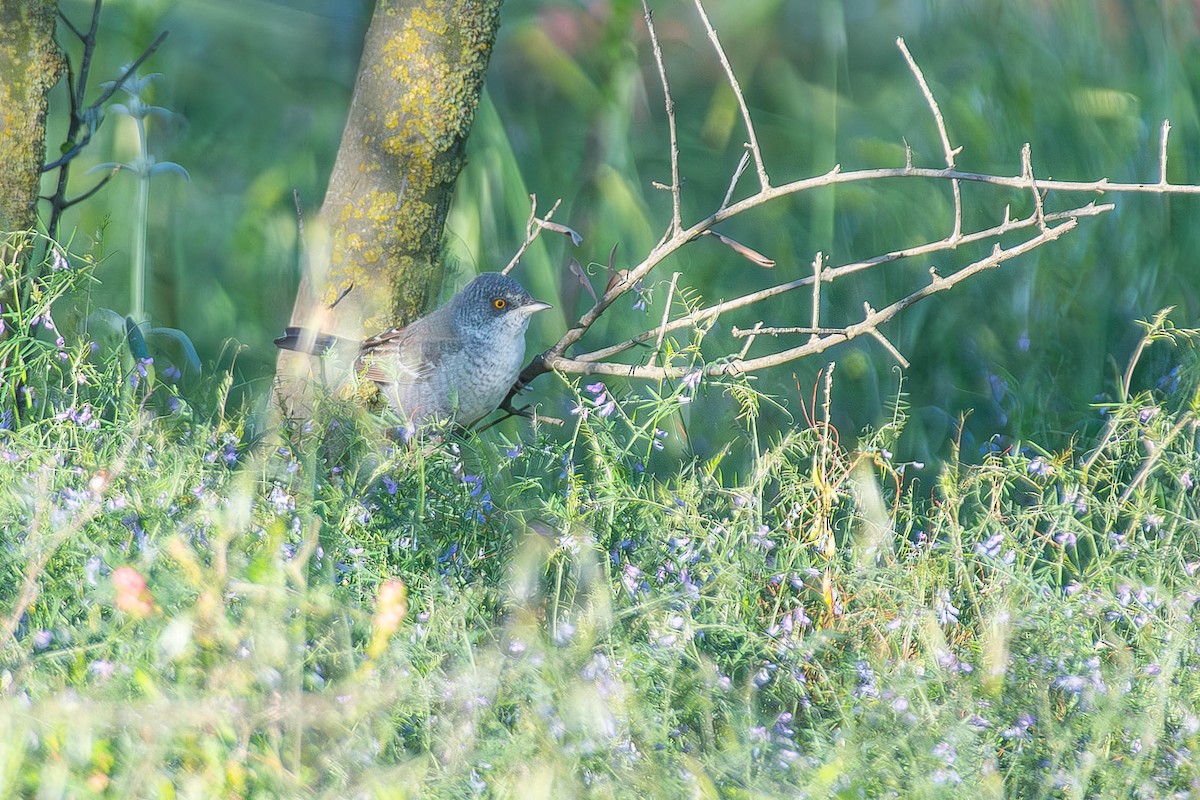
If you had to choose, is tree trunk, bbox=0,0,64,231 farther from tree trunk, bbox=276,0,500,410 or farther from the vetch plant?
tree trunk, bbox=276,0,500,410

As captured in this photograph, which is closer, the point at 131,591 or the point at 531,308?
the point at 131,591

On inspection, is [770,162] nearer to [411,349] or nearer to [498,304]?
[498,304]

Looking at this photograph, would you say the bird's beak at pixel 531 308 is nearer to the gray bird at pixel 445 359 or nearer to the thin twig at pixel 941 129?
the gray bird at pixel 445 359

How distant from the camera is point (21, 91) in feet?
7.70

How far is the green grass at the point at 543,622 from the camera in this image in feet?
4.11

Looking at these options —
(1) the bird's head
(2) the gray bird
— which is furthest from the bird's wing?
(1) the bird's head

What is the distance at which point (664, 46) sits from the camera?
3670mm

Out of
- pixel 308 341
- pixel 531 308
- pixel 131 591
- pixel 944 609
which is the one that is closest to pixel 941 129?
pixel 944 609

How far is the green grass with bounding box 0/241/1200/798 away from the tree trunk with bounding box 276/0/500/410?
1.06 ft

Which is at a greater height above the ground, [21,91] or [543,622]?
[21,91]

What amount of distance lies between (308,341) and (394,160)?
Answer: 404 millimetres

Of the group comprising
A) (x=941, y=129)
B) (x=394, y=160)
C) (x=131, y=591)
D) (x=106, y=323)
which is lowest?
(x=106, y=323)

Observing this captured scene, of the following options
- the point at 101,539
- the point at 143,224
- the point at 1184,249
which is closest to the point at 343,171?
the point at 143,224

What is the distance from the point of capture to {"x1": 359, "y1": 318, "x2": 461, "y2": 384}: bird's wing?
241 cm
